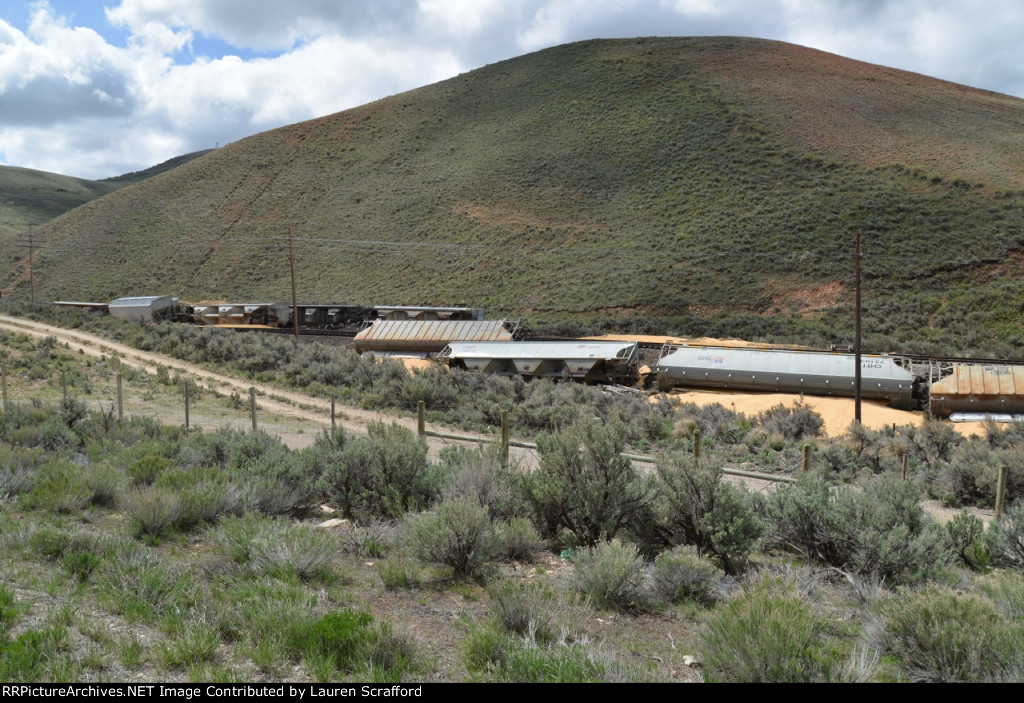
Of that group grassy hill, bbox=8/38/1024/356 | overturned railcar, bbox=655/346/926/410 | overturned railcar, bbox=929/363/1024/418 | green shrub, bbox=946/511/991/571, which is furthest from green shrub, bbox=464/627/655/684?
grassy hill, bbox=8/38/1024/356

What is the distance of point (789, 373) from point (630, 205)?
101 feet

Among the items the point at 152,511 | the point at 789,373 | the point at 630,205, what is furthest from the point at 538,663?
the point at 630,205

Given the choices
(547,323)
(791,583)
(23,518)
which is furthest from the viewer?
(547,323)

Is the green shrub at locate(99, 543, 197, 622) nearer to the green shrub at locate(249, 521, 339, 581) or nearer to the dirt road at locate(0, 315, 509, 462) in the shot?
the green shrub at locate(249, 521, 339, 581)

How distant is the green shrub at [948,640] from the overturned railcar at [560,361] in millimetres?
20681

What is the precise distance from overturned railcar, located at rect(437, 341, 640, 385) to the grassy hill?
12.9 meters

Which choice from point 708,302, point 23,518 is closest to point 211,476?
point 23,518

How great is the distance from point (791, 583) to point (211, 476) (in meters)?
6.47

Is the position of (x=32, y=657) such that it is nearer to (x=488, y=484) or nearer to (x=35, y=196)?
(x=488, y=484)

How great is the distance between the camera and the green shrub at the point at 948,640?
3764mm

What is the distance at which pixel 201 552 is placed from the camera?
632 cm

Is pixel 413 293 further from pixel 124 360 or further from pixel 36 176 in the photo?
pixel 36 176

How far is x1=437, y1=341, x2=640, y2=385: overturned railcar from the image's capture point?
25.2 meters

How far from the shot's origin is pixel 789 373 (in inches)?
917
